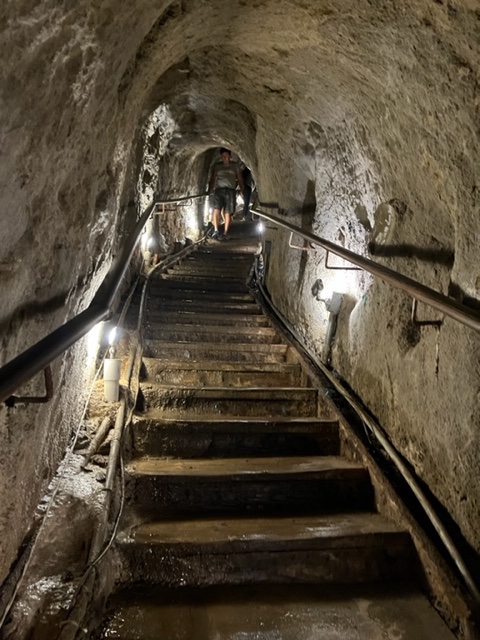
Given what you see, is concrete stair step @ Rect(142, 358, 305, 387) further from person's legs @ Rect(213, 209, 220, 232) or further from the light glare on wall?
person's legs @ Rect(213, 209, 220, 232)

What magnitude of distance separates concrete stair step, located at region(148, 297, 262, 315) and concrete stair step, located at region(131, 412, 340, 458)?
9.82 ft

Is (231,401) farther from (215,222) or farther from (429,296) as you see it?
(215,222)

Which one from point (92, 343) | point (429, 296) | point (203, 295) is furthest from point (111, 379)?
point (203, 295)

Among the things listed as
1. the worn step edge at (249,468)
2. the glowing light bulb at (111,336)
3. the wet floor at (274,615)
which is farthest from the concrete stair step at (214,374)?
the wet floor at (274,615)

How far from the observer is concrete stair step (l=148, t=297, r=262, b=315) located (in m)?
6.54

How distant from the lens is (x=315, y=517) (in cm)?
295

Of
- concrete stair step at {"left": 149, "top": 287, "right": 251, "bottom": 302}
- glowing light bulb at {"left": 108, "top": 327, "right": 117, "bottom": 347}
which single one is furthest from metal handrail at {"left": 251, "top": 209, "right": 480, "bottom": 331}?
concrete stair step at {"left": 149, "top": 287, "right": 251, "bottom": 302}

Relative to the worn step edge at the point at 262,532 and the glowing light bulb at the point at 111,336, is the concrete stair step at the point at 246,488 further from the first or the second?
the glowing light bulb at the point at 111,336

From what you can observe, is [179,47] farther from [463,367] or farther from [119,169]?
[463,367]

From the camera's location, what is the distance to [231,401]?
Answer: 4086 mm

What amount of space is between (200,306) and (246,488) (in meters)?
3.89

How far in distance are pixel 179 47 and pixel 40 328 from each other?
108 inches

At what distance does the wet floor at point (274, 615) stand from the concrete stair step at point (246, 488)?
57cm

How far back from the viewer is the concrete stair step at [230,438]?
3.55m
